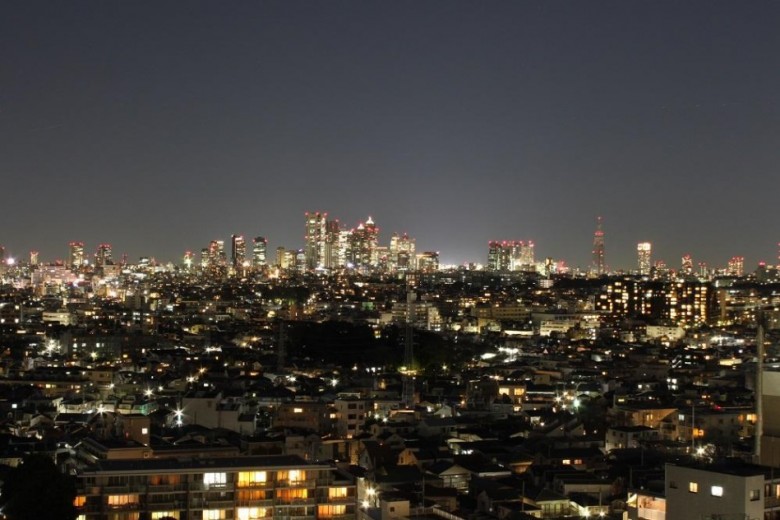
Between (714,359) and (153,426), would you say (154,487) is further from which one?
(714,359)

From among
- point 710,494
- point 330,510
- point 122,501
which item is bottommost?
point 330,510

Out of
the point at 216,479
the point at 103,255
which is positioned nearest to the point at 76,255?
the point at 103,255

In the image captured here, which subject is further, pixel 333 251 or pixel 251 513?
pixel 333 251

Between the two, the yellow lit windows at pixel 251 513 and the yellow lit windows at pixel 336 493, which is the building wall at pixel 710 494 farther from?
the yellow lit windows at pixel 251 513

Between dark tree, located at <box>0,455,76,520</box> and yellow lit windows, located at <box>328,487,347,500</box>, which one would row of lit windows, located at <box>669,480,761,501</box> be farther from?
dark tree, located at <box>0,455,76,520</box>

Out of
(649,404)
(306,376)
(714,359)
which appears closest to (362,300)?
(714,359)

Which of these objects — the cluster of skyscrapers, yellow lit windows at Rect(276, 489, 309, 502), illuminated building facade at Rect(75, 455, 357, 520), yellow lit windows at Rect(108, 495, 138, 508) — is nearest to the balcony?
illuminated building facade at Rect(75, 455, 357, 520)

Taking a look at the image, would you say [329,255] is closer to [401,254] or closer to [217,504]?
[401,254]
